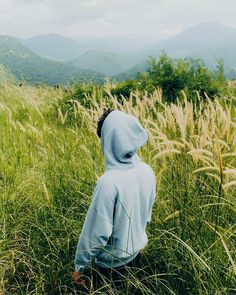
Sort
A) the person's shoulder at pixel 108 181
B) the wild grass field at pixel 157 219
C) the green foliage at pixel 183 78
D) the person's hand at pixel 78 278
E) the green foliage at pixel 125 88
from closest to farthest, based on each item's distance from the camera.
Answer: the person's shoulder at pixel 108 181 → the wild grass field at pixel 157 219 → the person's hand at pixel 78 278 → the green foliage at pixel 183 78 → the green foliage at pixel 125 88

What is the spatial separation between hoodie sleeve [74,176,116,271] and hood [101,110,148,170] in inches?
6.3

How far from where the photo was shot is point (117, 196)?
2.54 meters

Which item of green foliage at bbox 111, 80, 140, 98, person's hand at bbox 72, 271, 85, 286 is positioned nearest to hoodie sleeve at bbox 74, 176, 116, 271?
person's hand at bbox 72, 271, 85, 286

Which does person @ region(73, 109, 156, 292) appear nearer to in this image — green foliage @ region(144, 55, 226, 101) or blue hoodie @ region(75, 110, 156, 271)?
blue hoodie @ region(75, 110, 156, 271)

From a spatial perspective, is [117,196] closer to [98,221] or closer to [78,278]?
[98,221]

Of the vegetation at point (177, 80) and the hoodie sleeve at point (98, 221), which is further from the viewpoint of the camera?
the vegetation at point (177, 80)

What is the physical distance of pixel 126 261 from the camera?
9.00 feet

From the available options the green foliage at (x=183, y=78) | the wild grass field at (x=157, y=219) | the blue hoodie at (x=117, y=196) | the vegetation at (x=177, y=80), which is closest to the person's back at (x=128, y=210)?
the blue hoodie at (x=117, y=196)

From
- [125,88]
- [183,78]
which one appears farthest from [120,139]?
[125,88]

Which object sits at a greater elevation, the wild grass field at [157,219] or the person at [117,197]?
the person at [117,197]

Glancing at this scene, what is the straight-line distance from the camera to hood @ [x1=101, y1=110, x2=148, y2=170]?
2570 millimetres

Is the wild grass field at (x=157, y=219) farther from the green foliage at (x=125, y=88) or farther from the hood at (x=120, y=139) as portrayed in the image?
the green foliage at (x=125, y=88)

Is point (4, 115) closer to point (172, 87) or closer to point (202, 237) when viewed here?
point (172, 87)

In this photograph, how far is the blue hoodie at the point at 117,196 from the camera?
2527 millimetres
